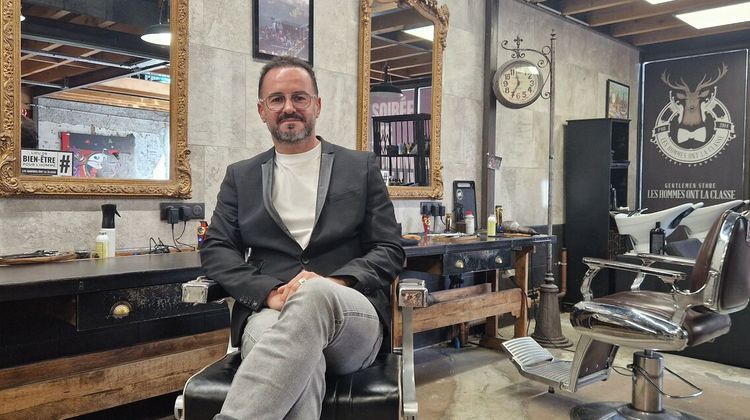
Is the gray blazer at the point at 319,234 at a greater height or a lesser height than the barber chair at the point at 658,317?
greater

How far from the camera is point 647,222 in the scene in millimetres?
4273

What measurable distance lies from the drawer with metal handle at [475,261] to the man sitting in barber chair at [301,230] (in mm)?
1293

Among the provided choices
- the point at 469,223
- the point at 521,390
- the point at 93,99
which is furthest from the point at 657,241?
the point at 93,99

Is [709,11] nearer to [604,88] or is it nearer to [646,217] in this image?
[604,88]

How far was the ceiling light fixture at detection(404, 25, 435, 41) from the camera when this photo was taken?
4015 millimetres

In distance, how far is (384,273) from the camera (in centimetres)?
193

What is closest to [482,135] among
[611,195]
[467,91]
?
[467,91]

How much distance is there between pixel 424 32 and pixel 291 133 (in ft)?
7.68

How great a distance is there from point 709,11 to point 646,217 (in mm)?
2334

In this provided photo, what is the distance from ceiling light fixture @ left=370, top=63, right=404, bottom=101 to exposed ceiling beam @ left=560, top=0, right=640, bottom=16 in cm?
230

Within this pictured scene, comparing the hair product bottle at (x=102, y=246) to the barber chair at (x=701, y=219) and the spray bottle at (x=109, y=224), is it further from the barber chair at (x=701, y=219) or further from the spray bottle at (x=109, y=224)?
the barber chair at (x=701, y=219)

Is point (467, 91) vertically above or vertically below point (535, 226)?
above

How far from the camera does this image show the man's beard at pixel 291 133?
6.72 ft

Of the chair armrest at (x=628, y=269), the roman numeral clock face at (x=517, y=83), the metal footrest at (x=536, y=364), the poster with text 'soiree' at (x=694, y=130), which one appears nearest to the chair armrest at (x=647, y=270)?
the chair armrest at (x=628, y=269)
